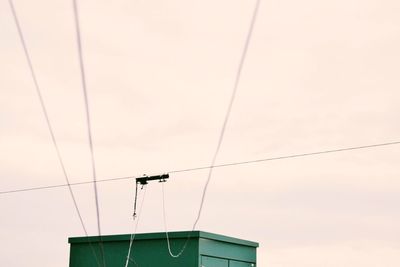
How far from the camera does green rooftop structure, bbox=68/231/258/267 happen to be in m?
17.0

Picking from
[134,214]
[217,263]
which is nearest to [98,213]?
[134,214]

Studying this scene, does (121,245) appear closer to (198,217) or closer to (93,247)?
(93,247)

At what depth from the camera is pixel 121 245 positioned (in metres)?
18.7

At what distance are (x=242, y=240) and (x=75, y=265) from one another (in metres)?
5.07

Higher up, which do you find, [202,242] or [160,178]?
[160,178]

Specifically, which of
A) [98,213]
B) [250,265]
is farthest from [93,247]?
[250,265]

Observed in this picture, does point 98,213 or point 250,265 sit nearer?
point 98,213

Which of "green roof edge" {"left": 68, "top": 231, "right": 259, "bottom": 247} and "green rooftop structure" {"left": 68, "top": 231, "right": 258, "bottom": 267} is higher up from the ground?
"green roof edge" {"left": 68, "top": 231, "right": 259, "bottom": 247}

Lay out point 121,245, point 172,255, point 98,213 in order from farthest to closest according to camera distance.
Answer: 1. point 121,245
2. point 172,255
3. point 98,213

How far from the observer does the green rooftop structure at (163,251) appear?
17016 mm

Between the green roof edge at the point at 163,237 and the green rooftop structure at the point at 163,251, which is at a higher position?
the green roof edge at the point at 163,237

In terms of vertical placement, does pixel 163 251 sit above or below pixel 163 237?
below

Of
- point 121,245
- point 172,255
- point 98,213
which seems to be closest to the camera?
point 98,213

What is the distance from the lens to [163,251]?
17.7 metres
